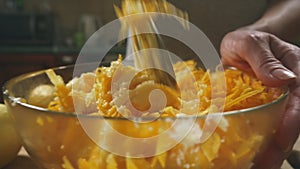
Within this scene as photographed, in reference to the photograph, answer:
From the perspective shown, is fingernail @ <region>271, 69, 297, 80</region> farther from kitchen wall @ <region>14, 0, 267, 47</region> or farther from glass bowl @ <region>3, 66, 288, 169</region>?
kitchen wall @ <region>14, 0, 267, 47</region>

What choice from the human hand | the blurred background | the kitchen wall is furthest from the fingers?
the blurred background

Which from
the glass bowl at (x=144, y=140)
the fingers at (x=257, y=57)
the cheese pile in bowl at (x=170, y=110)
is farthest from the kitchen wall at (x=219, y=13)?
the glass bowl at (x=144, y=140)

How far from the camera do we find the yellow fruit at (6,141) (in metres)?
0.66

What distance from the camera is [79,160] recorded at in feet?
1.63

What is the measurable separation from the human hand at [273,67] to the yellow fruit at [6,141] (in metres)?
0.36

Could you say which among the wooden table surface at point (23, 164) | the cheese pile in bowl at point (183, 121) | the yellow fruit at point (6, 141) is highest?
the cheese pile in bowl at point (183, 121)

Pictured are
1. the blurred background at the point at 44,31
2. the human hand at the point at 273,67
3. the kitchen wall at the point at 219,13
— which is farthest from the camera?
the blurred background at the point at 44,31

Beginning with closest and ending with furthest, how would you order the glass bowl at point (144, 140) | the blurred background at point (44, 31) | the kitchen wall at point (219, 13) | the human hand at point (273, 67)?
the glass bowl at point (144, 140) < the human hand at point (273, 67) < the kitchen wall at point (219, 13) < the blurred background at point (44, 31)

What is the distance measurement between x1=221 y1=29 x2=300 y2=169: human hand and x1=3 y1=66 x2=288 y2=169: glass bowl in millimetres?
98

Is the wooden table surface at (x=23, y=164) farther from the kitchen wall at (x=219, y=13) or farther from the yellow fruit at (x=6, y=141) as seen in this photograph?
the kitchen wall at (x=219, y=13)

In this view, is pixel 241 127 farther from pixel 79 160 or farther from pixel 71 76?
pixel 71 76

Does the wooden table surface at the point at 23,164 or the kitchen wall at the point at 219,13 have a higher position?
the wooden table surface at the point at 23,164

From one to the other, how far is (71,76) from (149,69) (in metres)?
0.19

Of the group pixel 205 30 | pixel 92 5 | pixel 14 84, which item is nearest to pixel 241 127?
pixel 14 84
